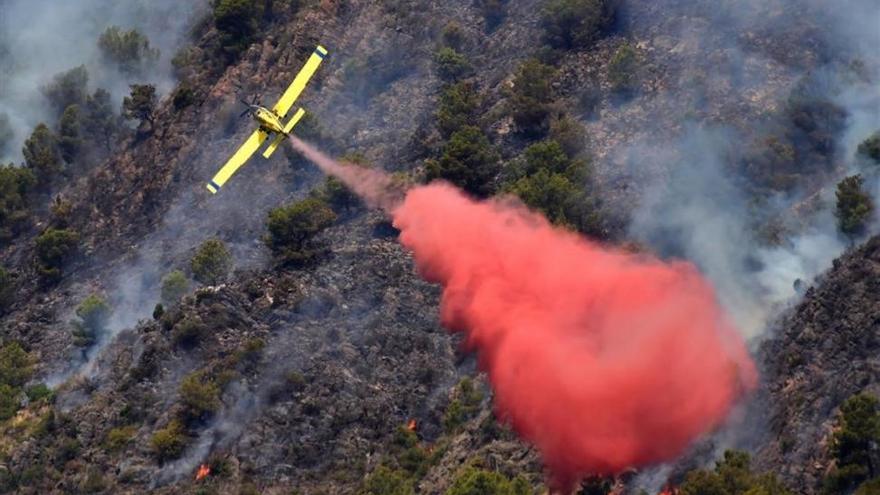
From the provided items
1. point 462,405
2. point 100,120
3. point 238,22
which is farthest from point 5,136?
point 462,405

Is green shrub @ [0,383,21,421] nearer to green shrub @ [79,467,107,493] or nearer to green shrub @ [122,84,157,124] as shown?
green shrub @ [79,467,107,493]

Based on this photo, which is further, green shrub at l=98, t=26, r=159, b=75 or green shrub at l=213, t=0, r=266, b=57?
green shrub at l=98, t=26, r=159, b=75

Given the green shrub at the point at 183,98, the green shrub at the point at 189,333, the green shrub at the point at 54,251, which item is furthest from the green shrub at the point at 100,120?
the green shrub at the point at 189,333

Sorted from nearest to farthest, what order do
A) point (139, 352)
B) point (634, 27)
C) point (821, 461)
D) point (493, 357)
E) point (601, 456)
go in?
point (821, 461) → point (601, 456) → point (493, 357) → point (139, 352) → point (634, 27)

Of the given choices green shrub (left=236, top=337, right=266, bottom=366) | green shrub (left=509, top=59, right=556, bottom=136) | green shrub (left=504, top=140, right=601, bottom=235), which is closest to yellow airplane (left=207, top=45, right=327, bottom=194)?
green shrub (left=236, top=337, right=266, bottom=366)

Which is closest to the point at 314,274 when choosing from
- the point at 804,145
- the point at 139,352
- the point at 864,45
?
the point at 139,352

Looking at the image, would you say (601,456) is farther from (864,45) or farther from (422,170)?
(864,45)

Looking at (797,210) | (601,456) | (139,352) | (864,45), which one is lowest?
(139,352)
